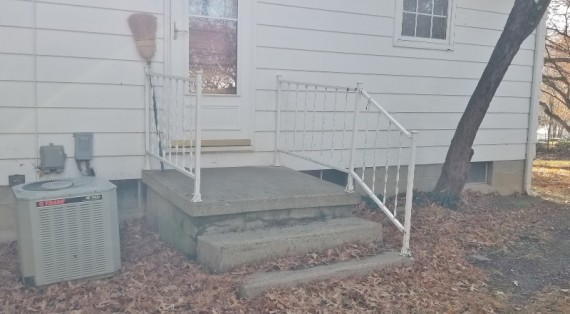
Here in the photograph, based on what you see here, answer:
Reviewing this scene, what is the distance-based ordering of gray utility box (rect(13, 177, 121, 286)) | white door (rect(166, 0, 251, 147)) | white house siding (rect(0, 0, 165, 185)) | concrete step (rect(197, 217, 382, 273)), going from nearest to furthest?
1. gray utility box (rect(13, 177, 121, 286))
2. concrete step (rect(197, 217, 382, 273))
3. white house siding (rect(0, 0, 165, 185))
4. white door (rect(166, 0, 251, 147))

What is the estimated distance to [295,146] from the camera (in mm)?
5082

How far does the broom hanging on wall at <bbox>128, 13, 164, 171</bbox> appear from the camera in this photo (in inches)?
165

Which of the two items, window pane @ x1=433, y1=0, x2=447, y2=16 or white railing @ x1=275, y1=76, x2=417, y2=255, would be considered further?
window pane @ x1=433, y1=0, x2=447, y2=16

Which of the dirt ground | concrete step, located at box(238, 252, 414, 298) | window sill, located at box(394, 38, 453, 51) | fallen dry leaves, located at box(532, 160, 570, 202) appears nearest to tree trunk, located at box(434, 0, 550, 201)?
the dirt ground

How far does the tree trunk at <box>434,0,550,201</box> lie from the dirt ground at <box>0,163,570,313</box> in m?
0.81

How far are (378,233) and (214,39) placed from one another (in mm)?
2338

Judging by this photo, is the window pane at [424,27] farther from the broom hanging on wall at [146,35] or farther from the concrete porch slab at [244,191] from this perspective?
the broom hanging on wall at [146,35]

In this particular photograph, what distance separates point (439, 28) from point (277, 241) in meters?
3.95

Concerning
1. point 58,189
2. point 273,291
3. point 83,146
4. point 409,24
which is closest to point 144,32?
point 83,146

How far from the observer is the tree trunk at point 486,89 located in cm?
480

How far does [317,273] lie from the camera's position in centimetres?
322

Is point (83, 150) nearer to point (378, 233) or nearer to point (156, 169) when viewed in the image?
point (156, 169)

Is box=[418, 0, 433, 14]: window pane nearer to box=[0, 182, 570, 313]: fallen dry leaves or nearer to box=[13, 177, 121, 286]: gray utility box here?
box=[0, 182, 570, 313]: fallen dry leaves

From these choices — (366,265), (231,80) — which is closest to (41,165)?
(231,80)
